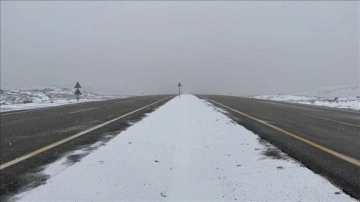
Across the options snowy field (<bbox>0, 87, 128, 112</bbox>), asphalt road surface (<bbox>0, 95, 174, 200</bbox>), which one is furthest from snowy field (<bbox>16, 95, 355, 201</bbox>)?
snowy field (<bbox>0, 87, 128, 112</bbox>)

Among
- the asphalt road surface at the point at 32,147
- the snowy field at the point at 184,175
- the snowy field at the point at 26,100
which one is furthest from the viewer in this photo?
the snowy field at the point at 26,100

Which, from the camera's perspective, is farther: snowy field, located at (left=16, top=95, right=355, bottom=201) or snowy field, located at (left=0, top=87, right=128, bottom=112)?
snowy field, located at (left=0, top=87, right=128, bottom=112)

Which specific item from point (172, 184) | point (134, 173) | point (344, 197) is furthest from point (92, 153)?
point (344, 197)

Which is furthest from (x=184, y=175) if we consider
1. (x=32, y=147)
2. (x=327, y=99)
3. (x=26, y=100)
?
(x=327, y=99)

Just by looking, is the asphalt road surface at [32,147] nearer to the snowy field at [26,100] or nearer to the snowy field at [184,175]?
the snowy field at [184,175]

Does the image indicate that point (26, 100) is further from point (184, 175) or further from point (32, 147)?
point (184, 175)

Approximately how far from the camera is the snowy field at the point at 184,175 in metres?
5.07

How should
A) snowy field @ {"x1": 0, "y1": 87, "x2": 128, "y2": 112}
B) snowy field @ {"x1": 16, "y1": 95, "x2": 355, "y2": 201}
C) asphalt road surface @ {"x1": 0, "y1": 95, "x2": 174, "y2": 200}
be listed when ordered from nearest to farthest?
snowy field @ {"x1": 16, "y1": 95, "x2": 355, "y2": 201}, asphalt road surface @ {"x1": 0, "y1": 95, "x2": 174, "y2": 200}, snowy field @ {"x1": 0, "y1": 87, "x2": 128, "y2": 112}

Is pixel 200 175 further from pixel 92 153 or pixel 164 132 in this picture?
pixel 164 132

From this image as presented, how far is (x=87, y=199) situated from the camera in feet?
16.4

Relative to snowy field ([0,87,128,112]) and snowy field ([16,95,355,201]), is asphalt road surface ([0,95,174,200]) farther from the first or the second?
snowy field ([0,87,128,112])

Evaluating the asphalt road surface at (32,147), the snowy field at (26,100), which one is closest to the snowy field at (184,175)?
the asphalt road surface at (32,147)

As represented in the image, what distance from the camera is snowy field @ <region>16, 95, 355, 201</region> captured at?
507cm

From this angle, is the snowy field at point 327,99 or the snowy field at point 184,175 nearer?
the snowy field at point 184,175
